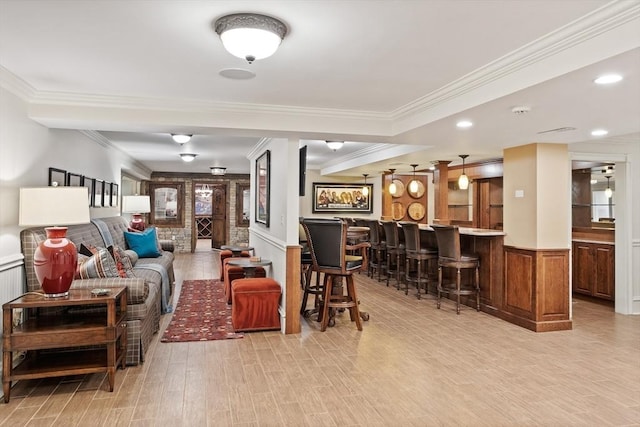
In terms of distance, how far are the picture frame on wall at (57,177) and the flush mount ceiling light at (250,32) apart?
112 inches

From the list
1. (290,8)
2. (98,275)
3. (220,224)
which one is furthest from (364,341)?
(220,224)

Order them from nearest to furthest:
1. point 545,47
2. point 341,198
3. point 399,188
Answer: point 545,47, point 399,188, point 341,198

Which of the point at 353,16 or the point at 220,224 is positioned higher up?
the point at 353,16

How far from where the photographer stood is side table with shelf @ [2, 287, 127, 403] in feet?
9.41

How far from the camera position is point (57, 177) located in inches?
175

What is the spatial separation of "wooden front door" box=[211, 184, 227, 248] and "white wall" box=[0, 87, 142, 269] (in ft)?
24.1

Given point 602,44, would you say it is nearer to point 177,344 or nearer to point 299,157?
point 299,157

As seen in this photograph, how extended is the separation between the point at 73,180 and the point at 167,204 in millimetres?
7451

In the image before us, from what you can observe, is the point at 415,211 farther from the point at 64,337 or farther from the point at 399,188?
the point at 64,337

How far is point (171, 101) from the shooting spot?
3.97m

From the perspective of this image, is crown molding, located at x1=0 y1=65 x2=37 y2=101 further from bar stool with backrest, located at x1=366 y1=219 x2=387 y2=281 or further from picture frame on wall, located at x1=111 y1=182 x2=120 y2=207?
bar stool with backrest, located at x1=366 y1=219 x2=387 y2=281

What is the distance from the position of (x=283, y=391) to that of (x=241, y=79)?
2.35 metres

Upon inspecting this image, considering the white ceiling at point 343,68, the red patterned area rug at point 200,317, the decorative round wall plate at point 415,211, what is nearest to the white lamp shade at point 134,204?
the red patterned area rug at point 200,317

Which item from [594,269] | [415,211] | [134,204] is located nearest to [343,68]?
[594,269]
